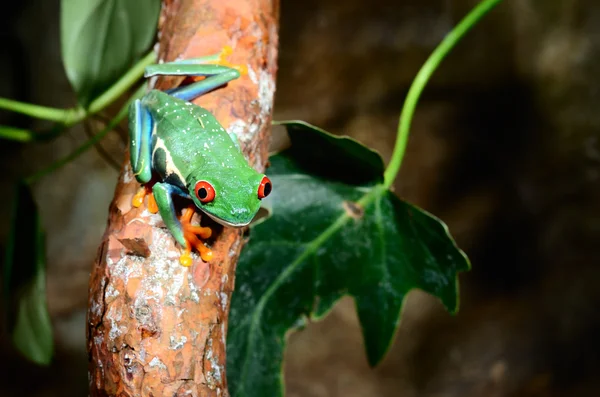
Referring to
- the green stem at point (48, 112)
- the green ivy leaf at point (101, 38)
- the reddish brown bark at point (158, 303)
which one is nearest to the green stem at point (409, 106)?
the reddish brown bark at point (158, 303)

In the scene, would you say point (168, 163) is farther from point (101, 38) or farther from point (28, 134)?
point (28, 134)

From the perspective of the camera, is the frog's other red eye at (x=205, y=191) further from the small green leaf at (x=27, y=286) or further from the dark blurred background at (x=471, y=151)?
the dark blurred background at (x=471, y=151)

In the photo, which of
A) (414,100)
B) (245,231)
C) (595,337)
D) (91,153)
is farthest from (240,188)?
(595,337)

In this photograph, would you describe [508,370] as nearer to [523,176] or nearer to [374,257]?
[523,176]

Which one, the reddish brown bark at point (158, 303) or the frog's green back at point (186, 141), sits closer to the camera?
the reddish brown bark at point (158, 303)

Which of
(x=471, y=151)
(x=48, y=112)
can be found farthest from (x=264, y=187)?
(x=471, y=151)

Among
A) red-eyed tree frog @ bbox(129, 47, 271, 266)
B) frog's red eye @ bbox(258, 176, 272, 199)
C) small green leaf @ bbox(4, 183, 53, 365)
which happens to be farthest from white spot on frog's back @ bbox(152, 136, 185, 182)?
small green leaf @ bbox(4, 183, 53, 365)
